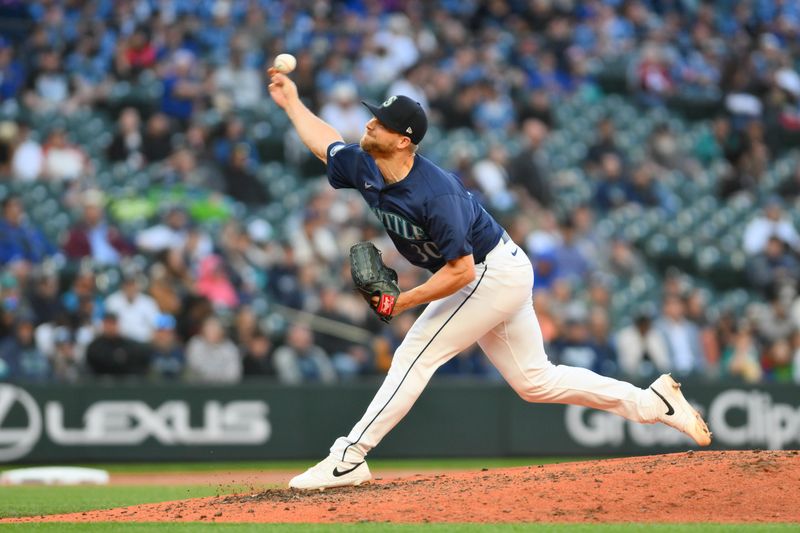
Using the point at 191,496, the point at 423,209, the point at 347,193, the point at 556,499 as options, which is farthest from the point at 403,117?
the point at 347,193

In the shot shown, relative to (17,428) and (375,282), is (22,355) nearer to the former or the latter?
(17,428)

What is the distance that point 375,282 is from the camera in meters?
6.41

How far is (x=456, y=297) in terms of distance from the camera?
6.72 m

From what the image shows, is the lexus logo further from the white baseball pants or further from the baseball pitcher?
the white baseball pants

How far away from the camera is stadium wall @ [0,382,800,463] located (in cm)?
1186

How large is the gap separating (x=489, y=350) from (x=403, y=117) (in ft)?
4.77

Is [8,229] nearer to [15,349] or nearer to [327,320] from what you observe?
[15,349]

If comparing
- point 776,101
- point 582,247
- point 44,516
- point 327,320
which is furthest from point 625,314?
point 44,516

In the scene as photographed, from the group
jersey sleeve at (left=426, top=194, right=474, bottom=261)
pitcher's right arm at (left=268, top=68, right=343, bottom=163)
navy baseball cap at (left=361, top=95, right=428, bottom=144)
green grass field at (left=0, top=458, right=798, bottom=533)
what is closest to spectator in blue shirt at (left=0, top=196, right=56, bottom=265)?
green grass field at (left=0, top=458, right=798, bottom=533)

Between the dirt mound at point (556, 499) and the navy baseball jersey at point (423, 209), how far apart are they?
1.24 m

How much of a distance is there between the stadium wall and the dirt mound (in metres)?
5.21

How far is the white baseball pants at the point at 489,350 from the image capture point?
21.8 feet

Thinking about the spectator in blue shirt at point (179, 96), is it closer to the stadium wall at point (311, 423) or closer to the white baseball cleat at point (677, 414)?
the stadium wall at point (311, 423)

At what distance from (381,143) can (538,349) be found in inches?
57.1
